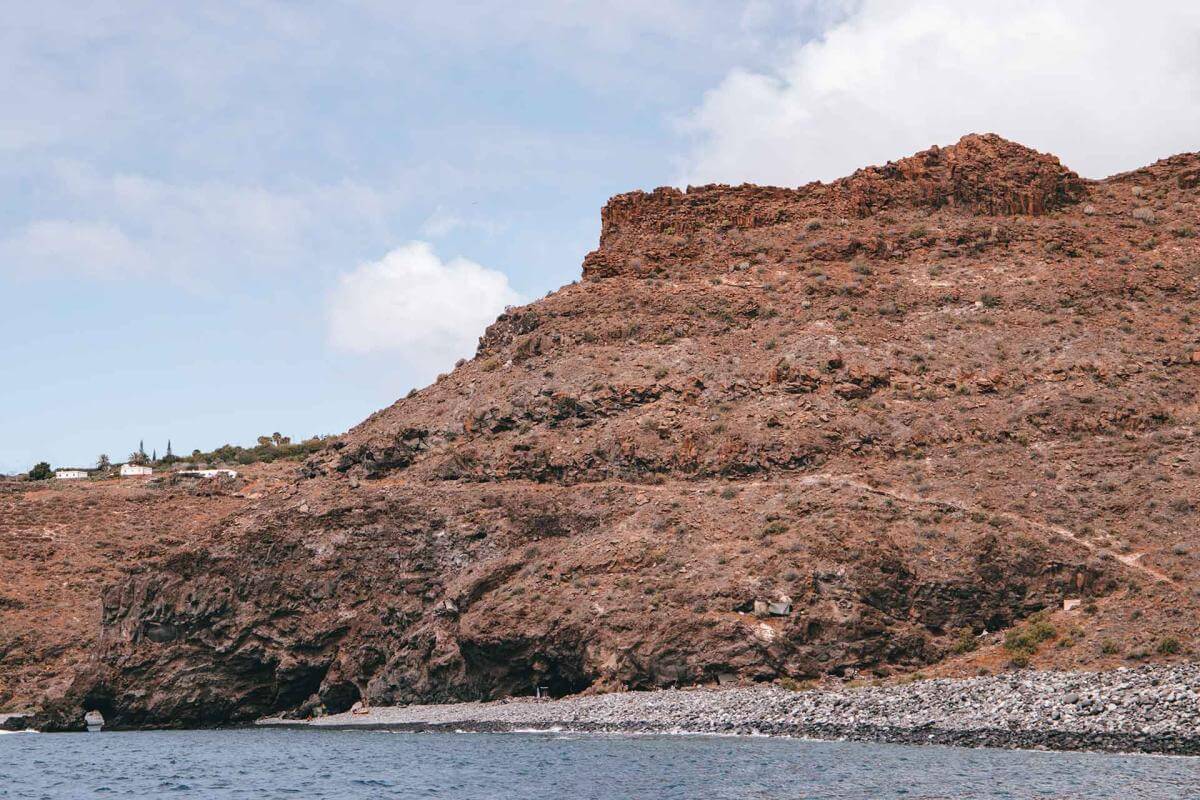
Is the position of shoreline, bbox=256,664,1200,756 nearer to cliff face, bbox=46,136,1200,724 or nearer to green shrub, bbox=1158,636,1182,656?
green shrub, bbox=1158,636,1182,656

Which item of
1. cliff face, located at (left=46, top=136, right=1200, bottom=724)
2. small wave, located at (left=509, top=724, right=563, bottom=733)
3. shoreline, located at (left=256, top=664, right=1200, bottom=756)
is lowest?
small wave, located at (left=509, top=724, right=563, bottom=733)

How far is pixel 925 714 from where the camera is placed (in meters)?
36.2

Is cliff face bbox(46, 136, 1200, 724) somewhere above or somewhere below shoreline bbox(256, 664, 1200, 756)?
above

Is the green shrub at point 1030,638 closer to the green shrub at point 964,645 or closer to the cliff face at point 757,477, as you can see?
the cliff face at point 757,477

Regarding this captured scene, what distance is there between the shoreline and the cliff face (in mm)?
2512

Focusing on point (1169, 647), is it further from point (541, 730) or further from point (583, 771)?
point (541, 730)

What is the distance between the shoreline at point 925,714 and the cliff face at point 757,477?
2512mm

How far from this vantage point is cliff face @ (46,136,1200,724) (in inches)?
1751

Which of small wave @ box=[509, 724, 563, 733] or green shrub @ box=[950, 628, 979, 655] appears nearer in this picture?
small wave @ box=[509, 724, 563, 733]

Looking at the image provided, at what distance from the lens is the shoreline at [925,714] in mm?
31734

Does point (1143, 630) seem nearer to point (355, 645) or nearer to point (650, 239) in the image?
point (355, 645)

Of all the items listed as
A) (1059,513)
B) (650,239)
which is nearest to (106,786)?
(1059,513)

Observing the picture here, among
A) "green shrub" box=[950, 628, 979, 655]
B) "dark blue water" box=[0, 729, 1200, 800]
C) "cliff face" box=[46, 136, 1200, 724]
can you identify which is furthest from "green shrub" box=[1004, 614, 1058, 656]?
"dark blue water" box=[0, 729, 1200, 800]

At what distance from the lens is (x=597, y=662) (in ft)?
148
